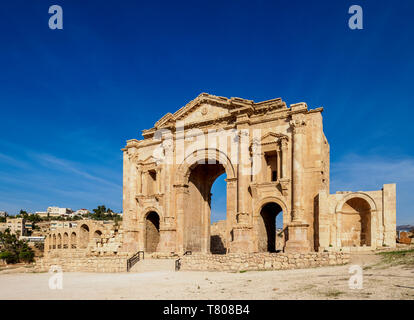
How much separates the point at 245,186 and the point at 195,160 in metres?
4.49

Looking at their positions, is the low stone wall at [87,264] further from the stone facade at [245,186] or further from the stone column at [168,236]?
the stone facade at [245,186]

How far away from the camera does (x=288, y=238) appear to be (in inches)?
794

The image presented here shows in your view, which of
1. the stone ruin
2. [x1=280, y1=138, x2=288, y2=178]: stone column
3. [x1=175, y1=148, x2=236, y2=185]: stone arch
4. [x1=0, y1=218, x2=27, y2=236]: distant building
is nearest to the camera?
the stone ruin

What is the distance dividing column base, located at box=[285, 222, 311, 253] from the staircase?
6446mm

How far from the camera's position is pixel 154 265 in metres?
20.1

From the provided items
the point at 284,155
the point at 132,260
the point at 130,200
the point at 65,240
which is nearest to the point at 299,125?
the point at 284,155

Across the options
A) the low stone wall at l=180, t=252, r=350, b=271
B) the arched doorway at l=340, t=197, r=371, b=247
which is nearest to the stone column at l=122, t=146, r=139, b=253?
the low stone wall at l=180, t=252, r=350, b=271

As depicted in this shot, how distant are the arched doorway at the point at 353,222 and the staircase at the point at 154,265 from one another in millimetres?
9348

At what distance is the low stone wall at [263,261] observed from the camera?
14.9 meters

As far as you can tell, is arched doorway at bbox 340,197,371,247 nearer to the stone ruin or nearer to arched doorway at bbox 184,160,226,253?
the stone ruin

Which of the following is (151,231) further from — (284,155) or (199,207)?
(284,155)

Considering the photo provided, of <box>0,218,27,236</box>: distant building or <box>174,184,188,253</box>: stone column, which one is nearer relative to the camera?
<box>174,184,188,253</box>: stone column

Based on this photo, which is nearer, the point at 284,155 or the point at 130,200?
the point at 284,155

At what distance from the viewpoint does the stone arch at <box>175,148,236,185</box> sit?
23.5 m
